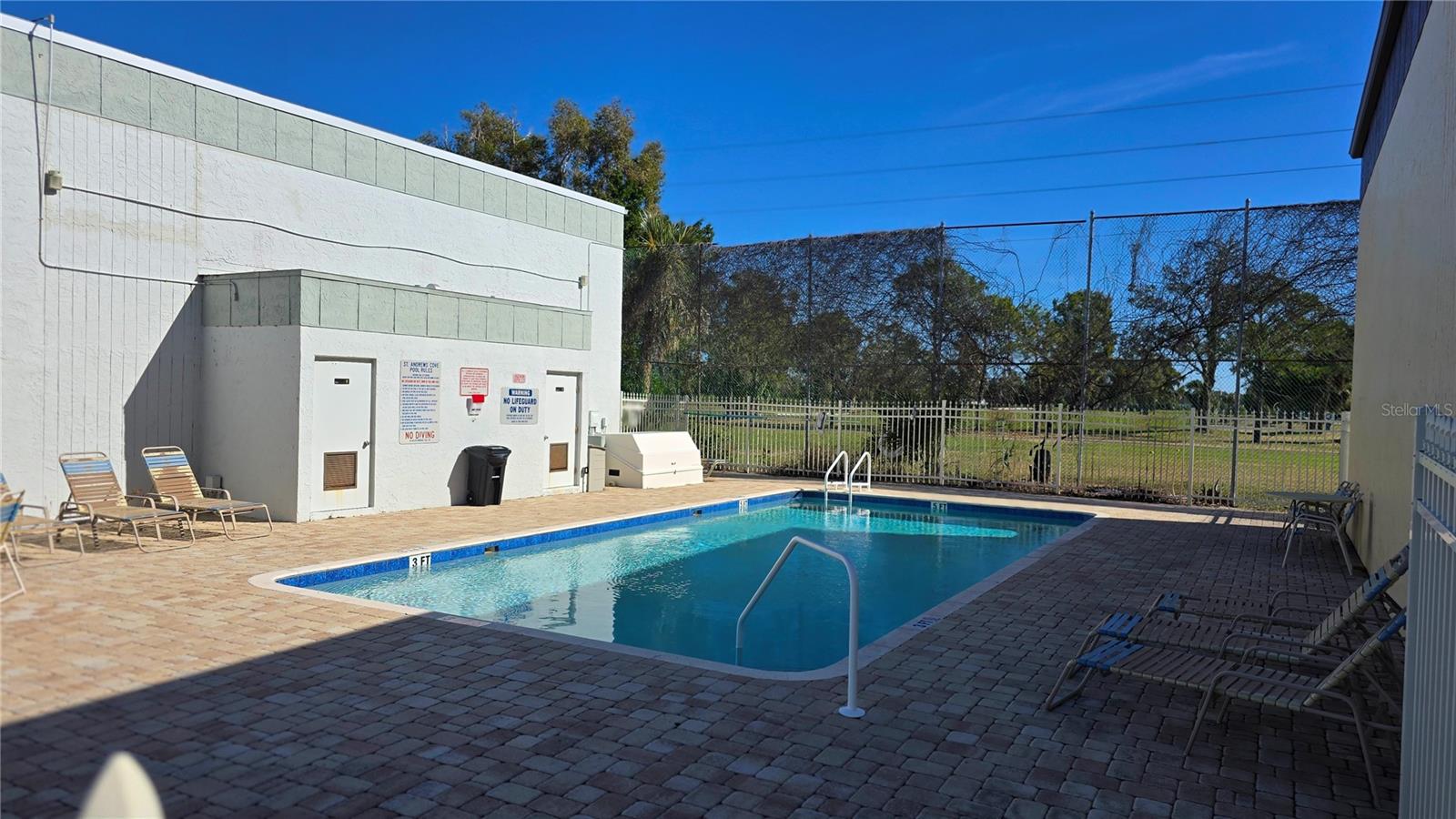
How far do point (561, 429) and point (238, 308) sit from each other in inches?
209

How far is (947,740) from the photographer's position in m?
4.30

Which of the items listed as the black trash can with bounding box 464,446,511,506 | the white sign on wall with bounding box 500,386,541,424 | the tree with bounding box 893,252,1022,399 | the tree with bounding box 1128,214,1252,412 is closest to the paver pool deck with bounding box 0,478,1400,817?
the black trash can with bounding box 464,446,511,506

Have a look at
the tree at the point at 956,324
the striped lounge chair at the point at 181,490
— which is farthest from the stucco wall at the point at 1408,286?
the striped lounge chair at the point at 181,490

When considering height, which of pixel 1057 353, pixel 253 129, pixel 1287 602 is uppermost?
pixel 253 129

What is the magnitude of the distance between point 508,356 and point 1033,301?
37.5ft

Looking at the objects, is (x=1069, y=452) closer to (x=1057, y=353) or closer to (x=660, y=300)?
(x=1057, y=353)

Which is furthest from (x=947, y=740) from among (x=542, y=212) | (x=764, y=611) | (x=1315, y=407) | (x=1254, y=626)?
(x=1315, y=407)

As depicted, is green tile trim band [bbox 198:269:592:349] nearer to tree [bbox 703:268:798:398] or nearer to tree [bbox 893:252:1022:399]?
tree [bbox 703:268:798:398]

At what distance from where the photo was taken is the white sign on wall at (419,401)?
1219cm

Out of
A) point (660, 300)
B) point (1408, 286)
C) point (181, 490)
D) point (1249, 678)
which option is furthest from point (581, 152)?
point (1249, 678)

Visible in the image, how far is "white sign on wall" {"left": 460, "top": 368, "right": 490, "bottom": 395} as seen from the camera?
13062 mm

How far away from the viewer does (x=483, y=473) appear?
43.3 feet

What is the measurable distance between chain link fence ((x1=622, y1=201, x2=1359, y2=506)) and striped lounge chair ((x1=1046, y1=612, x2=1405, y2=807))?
1188 centimetres

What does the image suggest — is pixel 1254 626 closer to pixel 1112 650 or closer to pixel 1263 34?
pixel 1112 650
